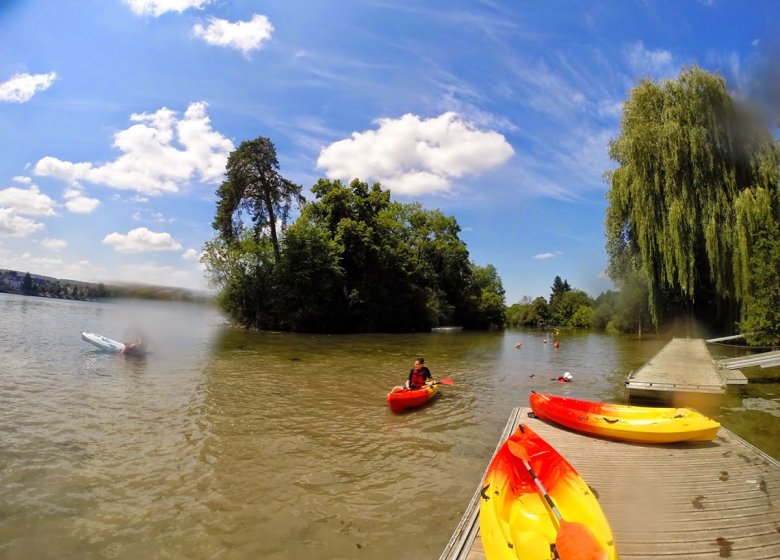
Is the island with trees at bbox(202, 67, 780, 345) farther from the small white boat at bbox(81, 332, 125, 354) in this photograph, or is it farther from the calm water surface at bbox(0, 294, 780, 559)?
the small white boat at bbox(81, 332, 125, 354)

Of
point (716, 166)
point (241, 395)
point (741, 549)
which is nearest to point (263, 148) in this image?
point (241, 395)

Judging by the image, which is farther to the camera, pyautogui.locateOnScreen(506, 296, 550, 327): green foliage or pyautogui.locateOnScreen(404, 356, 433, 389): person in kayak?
pyautogui.locateOnScreen(506, 296, 550, 327): green foliage

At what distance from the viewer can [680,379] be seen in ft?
44.0

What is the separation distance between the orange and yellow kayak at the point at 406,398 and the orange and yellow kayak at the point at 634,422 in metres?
3.91

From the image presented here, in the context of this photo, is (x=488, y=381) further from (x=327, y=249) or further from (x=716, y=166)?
(x=327, y=249)

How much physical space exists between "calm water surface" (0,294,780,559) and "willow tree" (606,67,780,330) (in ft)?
20.5

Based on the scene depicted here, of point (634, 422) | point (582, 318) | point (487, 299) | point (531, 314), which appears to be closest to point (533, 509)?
point (634, 422)

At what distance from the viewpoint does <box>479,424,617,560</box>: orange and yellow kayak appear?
421 cm

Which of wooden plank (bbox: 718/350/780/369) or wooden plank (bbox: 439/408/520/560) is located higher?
wooden plank (bbox: 718/350/780/369)

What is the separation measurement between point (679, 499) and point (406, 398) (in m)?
7.46

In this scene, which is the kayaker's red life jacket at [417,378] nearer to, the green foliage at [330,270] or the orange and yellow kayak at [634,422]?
the orange and yellow kayak at [634,422]

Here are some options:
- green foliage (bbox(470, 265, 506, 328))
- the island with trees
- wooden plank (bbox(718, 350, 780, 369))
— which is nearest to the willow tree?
the island with trees

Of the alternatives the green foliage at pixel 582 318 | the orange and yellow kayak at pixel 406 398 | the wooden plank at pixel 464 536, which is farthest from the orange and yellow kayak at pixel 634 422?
the green foliage at pixel 582 318

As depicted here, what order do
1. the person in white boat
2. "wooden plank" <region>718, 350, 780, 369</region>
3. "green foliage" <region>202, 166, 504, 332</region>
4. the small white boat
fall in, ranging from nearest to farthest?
"wooden plank" <region>718, 350, 780, 369</region>
the person in white boat
the small white boat
"green foliage" <region>202, 166, 504, 332</region>
